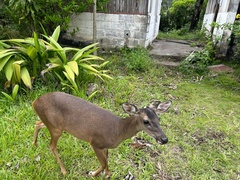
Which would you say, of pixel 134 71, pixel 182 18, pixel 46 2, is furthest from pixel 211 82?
pixel 182 18

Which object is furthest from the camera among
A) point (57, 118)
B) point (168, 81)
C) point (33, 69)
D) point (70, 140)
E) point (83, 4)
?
point (83, 4)

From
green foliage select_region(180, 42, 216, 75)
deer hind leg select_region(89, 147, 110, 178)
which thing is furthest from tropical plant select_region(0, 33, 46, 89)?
green foliage select_region(180, 42, 216, 75)

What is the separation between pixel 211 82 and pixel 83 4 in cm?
373

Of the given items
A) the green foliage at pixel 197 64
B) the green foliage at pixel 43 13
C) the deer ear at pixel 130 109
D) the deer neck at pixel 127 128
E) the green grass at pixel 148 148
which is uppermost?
the green foliage at pixel 43 13

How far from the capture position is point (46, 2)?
5035 mm

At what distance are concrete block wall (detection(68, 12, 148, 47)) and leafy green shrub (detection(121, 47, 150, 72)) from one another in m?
0.43

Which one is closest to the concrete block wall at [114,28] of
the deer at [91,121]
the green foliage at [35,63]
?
the green foliage at [35,63]

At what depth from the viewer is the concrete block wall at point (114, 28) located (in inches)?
246

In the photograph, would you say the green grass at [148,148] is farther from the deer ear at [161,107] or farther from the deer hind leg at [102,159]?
the deer ear at [161,107]

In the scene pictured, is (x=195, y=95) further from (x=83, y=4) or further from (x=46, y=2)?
(x=46, y=2)

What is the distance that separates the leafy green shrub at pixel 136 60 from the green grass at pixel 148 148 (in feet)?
3.21

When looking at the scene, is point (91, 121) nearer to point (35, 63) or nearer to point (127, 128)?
point (127, 128)

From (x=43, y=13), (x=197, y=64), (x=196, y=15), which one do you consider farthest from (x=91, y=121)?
(x=196, y=15)

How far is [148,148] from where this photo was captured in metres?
2.91
